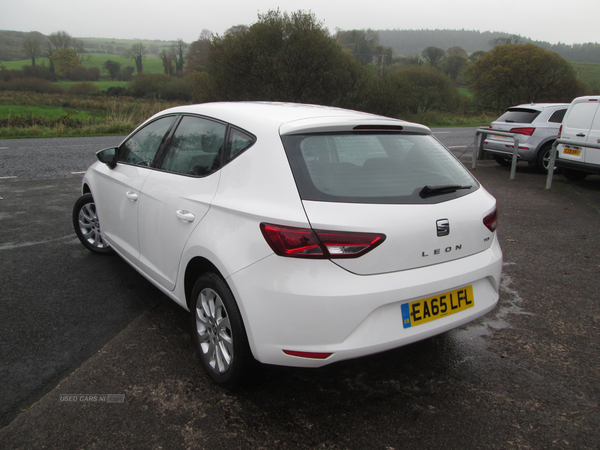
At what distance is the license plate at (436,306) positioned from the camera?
7.48 ft

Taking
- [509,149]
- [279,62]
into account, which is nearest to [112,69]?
[279,62]

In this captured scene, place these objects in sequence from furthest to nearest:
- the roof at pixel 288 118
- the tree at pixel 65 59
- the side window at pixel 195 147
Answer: the tree at pixel 65 59, the side window at pixel 195 147, the roof at pixel 288 118

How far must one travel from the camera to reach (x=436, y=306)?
2.38 meters

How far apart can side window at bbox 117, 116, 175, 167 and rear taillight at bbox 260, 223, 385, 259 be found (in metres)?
1.77

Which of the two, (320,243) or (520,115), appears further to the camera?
(520,115)

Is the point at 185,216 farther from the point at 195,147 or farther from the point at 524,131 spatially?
the point at 524,131

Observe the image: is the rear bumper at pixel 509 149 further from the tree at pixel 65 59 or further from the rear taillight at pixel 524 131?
the tree at pixel 65 59

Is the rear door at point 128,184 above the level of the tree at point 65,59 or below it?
below

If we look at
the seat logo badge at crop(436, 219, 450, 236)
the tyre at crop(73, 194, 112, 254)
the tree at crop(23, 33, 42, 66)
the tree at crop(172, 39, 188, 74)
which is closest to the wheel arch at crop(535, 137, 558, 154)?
the seat logo badge at crop(436, 219, 450, 236)

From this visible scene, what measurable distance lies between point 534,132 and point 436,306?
9.64 meters

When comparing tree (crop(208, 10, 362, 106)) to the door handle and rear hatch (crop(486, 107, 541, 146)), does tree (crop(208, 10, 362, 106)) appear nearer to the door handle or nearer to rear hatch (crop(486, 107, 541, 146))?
rear hatch (crop(486, 107, 541, 146))

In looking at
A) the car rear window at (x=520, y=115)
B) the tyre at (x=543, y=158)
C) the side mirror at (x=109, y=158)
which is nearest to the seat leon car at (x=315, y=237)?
the side mirror at (x=109, y=158)

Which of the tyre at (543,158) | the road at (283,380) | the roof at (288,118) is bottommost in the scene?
the road at (283,380)

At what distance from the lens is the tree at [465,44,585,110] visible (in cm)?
4253
